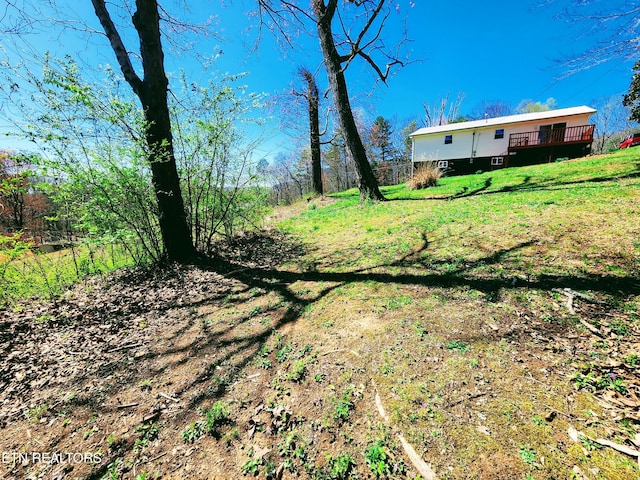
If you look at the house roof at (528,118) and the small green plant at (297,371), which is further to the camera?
the house roof at (528,118)

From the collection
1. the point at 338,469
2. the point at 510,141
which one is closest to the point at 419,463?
the point at 338,469

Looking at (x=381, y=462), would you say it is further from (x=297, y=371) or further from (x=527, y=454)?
(x=297, y=371)

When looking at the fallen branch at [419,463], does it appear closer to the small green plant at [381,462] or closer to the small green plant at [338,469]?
the small green plant at [381,462]

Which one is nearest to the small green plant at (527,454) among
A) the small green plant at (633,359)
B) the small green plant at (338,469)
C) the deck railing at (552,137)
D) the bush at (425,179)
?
the small green plant at (338,469)

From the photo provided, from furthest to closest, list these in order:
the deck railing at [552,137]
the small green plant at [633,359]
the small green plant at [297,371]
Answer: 1. the deck railing at [552,137]
2. the small green plant at [297,371]
3. the small green plant at [633,359]

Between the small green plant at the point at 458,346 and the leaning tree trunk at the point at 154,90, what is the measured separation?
4.32 m

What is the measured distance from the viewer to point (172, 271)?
13.9ft

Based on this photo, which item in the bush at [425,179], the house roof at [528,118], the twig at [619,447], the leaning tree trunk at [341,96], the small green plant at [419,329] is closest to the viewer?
the twig at [619,447]

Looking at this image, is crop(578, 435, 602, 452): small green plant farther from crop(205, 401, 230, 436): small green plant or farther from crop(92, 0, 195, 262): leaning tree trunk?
crop(92, 0, 195, 262): leaning tree trunk

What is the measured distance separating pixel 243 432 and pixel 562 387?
1926 mm

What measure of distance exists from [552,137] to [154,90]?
71.7 ft

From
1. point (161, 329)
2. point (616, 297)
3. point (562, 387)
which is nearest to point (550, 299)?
point (616, 297)

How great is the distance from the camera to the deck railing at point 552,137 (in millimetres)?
15469

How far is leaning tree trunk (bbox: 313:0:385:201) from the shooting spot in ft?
21.3
